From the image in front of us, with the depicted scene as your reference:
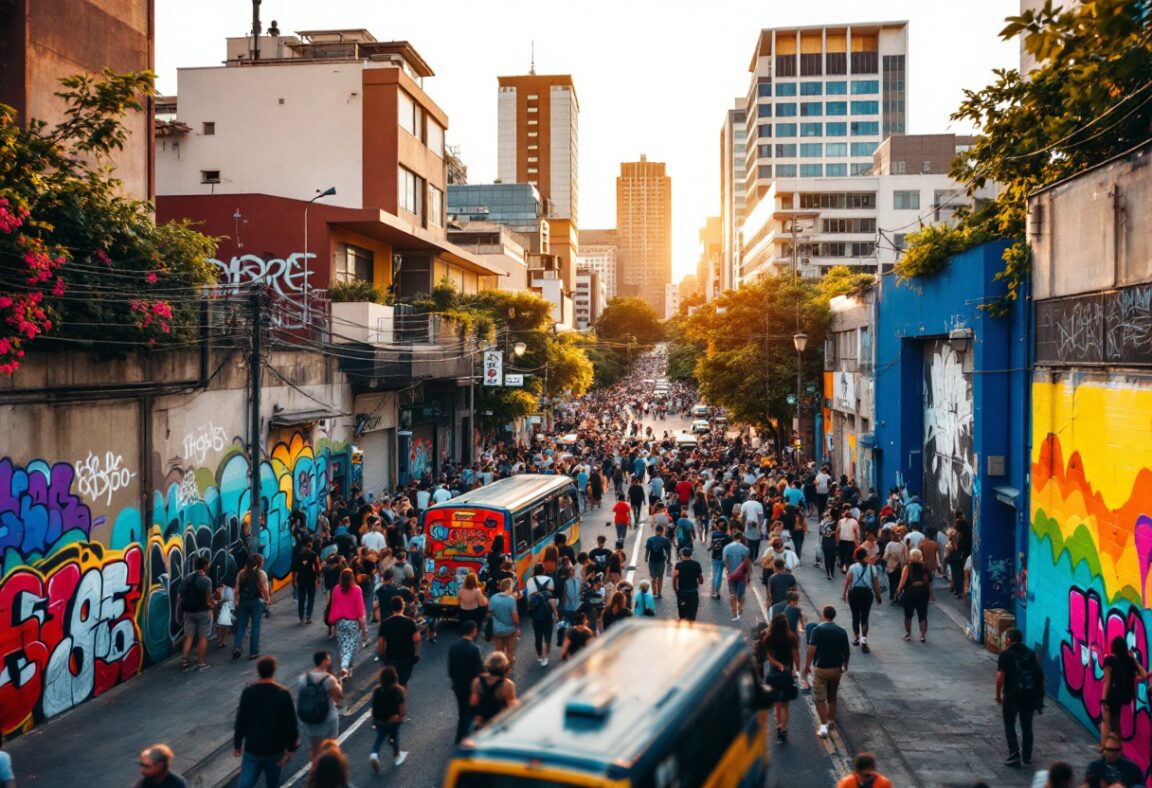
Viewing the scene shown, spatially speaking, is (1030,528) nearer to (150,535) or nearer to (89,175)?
(150,535)

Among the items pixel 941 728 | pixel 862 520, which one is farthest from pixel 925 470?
pixel 941 728

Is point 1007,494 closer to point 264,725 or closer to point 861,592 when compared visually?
point 861,592

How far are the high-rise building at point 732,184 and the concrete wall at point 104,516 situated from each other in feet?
432

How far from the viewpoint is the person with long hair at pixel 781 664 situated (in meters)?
11.7

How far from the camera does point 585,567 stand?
16391mm

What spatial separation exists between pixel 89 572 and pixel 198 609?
1.82m

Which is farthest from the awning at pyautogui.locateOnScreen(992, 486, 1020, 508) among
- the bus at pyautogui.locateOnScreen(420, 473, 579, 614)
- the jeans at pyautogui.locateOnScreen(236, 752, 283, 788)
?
the jeans at pyautogui.locateOnScreen(236, 752, 283, 788)

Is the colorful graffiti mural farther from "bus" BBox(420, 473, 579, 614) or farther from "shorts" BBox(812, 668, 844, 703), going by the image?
"shorts" BBox(812, 668, 844, 703)

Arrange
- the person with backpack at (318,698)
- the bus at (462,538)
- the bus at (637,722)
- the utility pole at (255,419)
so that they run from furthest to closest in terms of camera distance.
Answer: the utility pole at (255,419), the bus at (462,538), the person with backpack at (318,698), the bus at (637,722)

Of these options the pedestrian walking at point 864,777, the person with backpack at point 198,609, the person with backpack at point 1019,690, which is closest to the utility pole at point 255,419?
the person with backpack at point 198,609

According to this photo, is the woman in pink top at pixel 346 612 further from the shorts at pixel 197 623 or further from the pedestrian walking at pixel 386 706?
the pedestrian walking at pixel 386 706

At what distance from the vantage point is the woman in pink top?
14359mm

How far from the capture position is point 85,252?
1410cm

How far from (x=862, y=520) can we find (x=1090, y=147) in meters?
10.7
